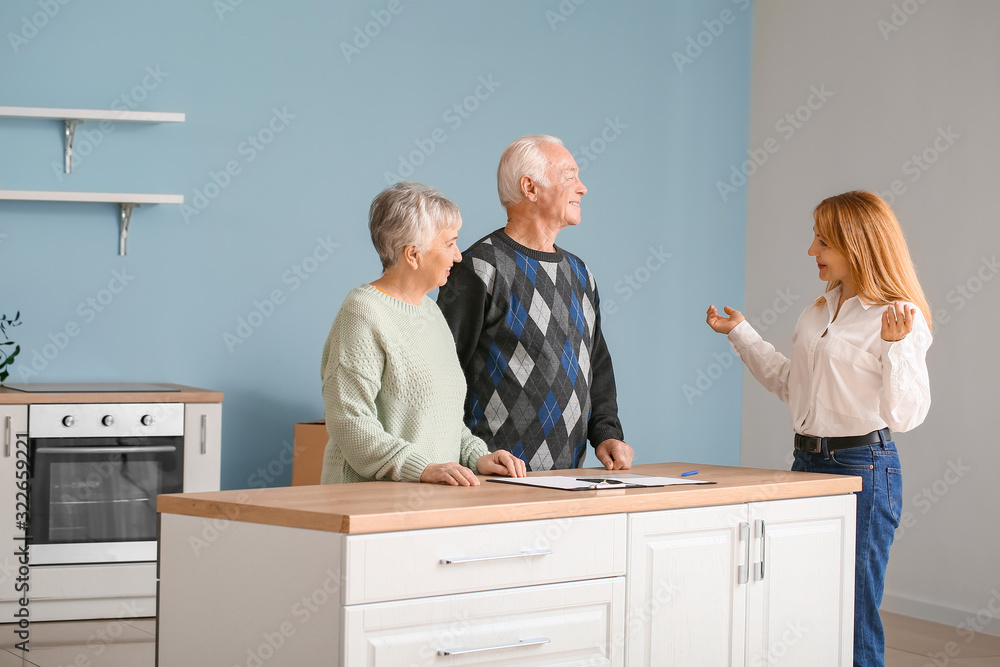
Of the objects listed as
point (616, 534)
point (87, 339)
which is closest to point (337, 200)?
point (87, 339)

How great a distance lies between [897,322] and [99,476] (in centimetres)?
259

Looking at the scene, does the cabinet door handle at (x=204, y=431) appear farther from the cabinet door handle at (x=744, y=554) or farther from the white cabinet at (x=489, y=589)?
the cabinet door handle at (x=744, y=554)

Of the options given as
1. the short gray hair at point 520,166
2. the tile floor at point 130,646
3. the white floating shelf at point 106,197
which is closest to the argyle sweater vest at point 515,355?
the short gray hair at point 520,166

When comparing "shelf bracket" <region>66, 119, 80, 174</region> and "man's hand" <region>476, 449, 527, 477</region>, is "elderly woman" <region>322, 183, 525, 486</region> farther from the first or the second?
"shelf bracket" <region>66, 119, 80, 174</region>

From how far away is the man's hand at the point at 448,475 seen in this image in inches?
71.3

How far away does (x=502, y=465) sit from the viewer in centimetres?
202

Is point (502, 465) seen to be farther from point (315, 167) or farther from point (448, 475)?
point (315, 167)

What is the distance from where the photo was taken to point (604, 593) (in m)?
1.73

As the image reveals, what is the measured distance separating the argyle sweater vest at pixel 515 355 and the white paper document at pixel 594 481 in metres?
0.22

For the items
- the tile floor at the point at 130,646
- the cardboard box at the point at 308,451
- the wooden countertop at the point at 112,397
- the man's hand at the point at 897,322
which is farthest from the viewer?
the cardboard box at the point at 308,451

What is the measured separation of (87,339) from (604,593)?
107 inches

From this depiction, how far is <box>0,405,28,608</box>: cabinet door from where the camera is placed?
10.9 ft

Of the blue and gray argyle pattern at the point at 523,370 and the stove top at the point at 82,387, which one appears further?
the stove top at the point at 82,387

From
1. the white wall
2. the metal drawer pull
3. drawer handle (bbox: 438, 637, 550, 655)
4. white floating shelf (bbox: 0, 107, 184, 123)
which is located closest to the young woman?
drawer handle (bbox: 438, 637, 550, 655)
